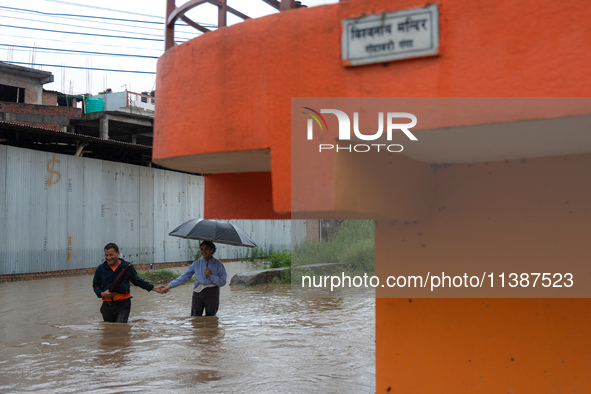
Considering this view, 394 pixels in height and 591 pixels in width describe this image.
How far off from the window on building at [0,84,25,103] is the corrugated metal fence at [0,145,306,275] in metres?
10.6

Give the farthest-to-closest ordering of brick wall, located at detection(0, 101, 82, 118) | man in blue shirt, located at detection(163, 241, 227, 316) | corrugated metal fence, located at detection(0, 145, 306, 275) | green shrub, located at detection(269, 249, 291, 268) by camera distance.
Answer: brick wall, located at detection(0, 101, 82, 118) → green shrub, located at detection(269, 249, 291, 268) → corrugated metal fence, located at detection(0, 145, 306, 275) → man in blue shirt, located at detection(163, 241, 227, 316)

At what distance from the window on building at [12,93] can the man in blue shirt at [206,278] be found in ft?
71.1

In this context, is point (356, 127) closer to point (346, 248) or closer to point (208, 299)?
point (208, 299)

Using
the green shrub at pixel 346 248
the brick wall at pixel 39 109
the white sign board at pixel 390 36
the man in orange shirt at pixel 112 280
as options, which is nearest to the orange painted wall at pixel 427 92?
the white sign board at pixel 390 36

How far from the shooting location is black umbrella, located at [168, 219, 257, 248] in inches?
374

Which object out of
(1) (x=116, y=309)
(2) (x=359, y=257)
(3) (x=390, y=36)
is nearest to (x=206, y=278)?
(1) (x=116, y=309)

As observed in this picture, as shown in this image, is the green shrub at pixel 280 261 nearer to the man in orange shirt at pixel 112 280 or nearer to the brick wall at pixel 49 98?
the man in orange shirt at pixel 112 280

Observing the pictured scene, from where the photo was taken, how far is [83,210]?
55.4 feet

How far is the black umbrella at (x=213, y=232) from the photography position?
31.1ft

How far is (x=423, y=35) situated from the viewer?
3104 millimetres

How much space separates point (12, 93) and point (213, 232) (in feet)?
69.1

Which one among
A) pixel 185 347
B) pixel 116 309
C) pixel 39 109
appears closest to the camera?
pixel 185 347

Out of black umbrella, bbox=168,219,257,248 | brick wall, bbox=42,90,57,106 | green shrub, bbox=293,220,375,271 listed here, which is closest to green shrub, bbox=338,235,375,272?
green shrub, bbox=293,220,375,271

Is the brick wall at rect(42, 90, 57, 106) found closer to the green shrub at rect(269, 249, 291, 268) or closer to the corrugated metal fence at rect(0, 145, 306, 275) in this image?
the corrugated metal fence at rect(0, 145, 306, 275)
